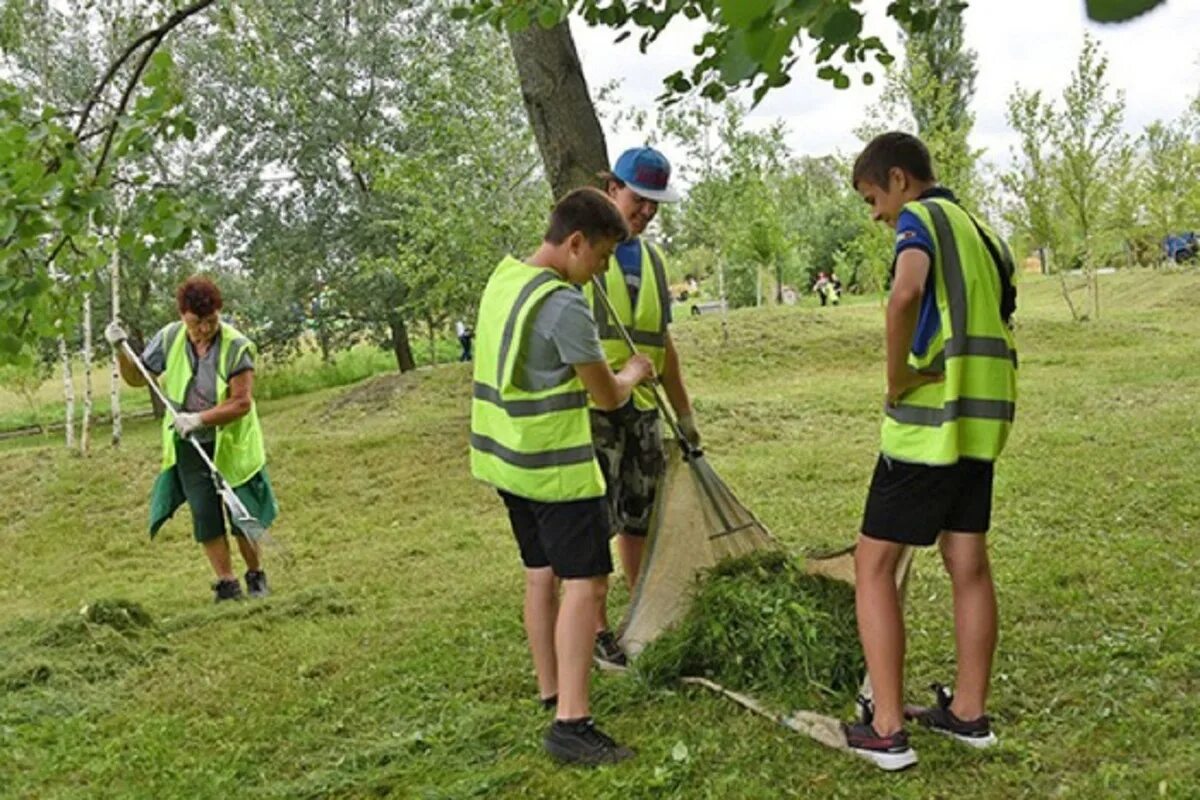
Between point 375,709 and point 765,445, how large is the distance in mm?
6231

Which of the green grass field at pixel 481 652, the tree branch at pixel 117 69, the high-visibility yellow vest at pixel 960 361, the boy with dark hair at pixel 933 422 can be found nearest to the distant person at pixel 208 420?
the green grass field at pixel 481 652

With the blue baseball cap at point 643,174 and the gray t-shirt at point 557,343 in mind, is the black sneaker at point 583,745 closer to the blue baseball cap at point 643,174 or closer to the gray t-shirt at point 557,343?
the gray t-shirt at point 557,343

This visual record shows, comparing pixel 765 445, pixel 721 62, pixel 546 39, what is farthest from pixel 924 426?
pixel 765 445

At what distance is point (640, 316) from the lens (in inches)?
143

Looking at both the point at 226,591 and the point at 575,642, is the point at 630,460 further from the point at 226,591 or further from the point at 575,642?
the point at 226,591

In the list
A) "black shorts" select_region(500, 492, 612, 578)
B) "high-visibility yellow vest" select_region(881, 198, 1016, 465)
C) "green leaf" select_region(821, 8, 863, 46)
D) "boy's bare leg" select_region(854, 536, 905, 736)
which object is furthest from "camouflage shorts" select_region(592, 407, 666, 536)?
"green leaf" select_region(821, 8, 863, 46)

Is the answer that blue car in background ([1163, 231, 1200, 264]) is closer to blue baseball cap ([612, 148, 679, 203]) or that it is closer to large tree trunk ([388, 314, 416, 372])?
large tree trunk ([388, 314, 416, 372])

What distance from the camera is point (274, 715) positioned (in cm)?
358

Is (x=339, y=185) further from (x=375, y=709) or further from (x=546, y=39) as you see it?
(x=375, y=709)

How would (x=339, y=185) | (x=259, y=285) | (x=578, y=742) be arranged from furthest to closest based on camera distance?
(x=259, y=285), (x=339, y=185), (x=578, y=742)

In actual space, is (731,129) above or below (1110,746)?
above

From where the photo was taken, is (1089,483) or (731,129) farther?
(731,129)

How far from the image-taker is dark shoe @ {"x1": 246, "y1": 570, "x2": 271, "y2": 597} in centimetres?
543

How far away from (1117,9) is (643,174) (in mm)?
2850
